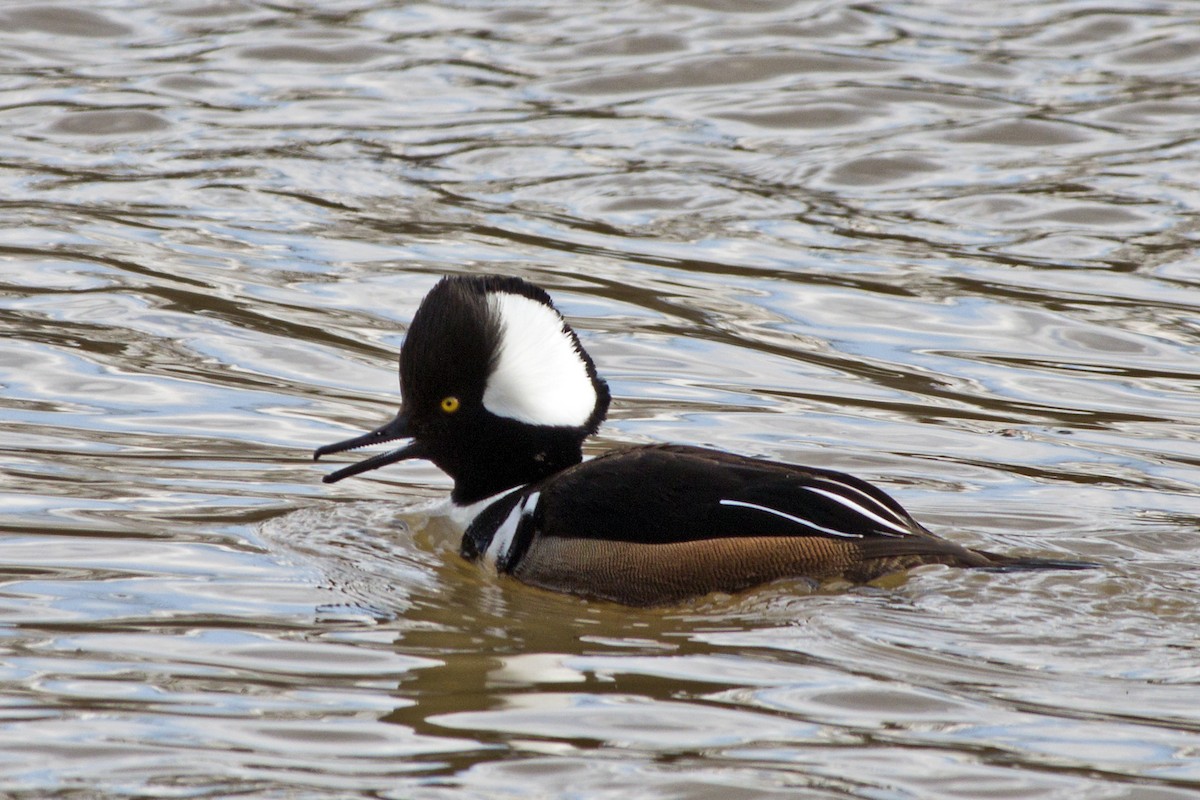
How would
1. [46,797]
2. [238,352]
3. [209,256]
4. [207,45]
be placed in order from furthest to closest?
1. [207,45]
2. [209,256]
3. [238,352]
4. [46,797]

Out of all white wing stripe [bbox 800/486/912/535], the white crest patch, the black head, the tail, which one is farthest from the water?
the white crest patch

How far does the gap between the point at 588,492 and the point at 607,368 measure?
9.78ft

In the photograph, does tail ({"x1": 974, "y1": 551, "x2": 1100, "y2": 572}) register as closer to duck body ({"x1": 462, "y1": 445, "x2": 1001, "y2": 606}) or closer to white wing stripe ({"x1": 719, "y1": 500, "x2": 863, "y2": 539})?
duck body ({"x1": 462, "y1": 445, "x2": 1001, "y2": 606})

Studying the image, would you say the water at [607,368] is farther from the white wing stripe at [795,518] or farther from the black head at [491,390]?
the black head at [491,390]

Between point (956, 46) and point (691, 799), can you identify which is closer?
point (691, 799)

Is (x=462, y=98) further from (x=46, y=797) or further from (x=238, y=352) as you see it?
(x=46, y=797)

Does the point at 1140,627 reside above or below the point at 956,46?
below

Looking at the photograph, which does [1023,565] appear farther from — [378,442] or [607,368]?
[607,368]

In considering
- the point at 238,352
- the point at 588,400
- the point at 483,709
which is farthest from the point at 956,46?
the point at 483,709

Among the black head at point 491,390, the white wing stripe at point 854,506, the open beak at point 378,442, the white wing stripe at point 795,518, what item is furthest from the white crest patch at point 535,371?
the white wing stripe at point 854,506

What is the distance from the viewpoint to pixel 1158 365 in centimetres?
845

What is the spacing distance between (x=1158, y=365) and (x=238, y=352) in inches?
166

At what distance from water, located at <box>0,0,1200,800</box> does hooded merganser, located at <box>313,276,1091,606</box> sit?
96mm

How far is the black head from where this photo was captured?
18.5ft
